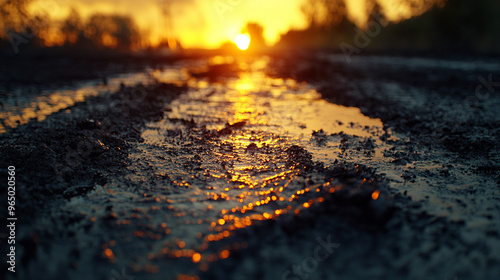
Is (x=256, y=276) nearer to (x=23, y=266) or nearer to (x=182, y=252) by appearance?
(x=182, y=252)

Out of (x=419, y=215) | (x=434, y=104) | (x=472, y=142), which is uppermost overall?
(x=434, y=104)

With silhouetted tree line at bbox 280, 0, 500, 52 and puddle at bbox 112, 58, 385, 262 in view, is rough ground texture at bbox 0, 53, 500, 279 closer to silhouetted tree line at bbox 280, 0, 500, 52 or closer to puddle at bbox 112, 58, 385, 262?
puddle at bbox 112, 58, 385, 262

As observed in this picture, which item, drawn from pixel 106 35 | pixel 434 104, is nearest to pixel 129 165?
pixel 434 104

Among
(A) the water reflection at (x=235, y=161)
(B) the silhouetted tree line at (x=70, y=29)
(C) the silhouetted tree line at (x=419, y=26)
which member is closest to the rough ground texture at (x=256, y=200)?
(A) the water reflection at (x=235, y=161)

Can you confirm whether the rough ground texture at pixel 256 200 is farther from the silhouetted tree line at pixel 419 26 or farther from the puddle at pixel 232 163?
the silhouetted tree line at pixel 419 26

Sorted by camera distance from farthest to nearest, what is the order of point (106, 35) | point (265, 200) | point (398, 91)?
point (106, 35), point (398, 91), point (265, 200)

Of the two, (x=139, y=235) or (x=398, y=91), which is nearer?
(x=139, y=235)

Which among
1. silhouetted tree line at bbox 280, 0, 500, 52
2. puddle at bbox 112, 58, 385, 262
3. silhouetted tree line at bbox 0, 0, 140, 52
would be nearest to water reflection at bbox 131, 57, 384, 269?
puddle at bbox 112, 58, 385, 262

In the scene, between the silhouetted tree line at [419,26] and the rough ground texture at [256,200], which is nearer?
the rough ground texture at [256,200]
